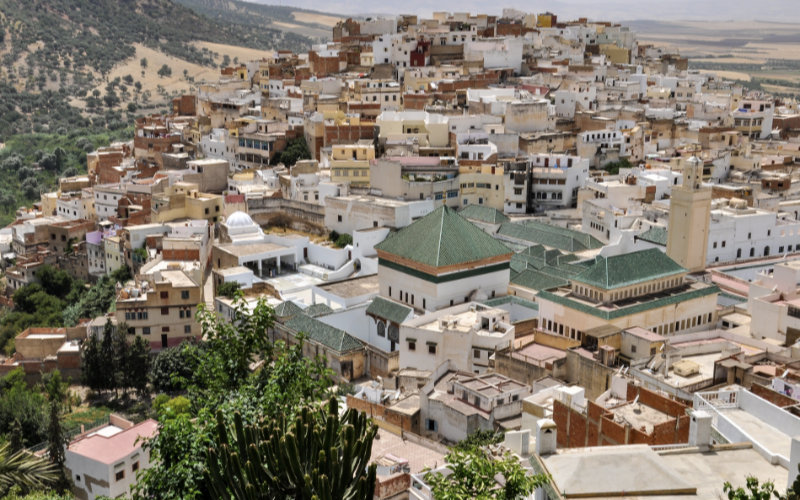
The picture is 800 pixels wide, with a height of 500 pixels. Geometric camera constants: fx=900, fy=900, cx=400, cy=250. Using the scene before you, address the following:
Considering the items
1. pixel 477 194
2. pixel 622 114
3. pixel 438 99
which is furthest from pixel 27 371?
pixel 622 114

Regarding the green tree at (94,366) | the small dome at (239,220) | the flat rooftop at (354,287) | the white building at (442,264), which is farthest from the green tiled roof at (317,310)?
the small dome at (239,220)

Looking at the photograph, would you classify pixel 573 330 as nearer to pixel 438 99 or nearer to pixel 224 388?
pixel 224 388

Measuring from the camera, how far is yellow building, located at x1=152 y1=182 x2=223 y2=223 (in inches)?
1494

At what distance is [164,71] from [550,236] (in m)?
82.2

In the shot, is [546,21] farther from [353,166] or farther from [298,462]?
[298,462]

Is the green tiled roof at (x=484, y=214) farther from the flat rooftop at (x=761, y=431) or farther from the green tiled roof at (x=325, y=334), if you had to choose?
the flat rooftop at (x=761, y=431)

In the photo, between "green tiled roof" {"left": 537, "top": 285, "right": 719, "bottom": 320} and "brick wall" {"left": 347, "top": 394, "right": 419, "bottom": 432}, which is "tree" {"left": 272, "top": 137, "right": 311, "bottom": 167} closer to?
"green tiled roof" {"left": 537, "top": 285, "right": 719, "bottom": 320}

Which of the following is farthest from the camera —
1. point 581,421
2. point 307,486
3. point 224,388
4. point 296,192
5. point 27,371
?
point 296,192

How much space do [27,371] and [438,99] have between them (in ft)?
85.7

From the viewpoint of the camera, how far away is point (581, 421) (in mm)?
15383

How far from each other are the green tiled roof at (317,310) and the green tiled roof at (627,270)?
25.2 feet

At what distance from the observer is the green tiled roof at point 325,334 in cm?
2511

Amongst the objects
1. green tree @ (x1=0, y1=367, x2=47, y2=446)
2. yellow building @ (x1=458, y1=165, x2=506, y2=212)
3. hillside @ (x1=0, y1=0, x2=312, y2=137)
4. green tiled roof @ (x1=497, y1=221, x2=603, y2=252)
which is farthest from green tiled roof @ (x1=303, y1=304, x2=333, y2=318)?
hillside @ (x1=0, y1=0, x2=312, y2=137)

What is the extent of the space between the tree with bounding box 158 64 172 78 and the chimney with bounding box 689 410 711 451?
10083 centimetres
